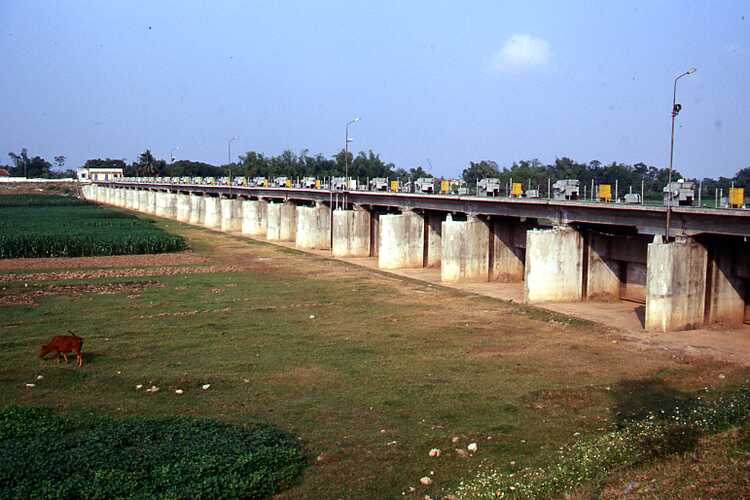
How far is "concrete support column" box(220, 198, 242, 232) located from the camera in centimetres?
9012

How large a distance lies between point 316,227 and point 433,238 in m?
14.9

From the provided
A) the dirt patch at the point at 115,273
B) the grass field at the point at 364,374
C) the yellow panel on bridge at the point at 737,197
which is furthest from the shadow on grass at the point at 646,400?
the dirt patch at the point at 115,273

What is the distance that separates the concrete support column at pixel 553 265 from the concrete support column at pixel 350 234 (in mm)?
24557

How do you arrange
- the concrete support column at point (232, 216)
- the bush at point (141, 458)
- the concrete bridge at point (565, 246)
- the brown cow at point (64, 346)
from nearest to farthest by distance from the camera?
the bush at point (141, 458)
the brown cow at point (64, 346)
the concrete bridge at point (565, 246)
the concrete support column at point (232, 216)

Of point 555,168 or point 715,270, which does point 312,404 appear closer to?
point 715,270

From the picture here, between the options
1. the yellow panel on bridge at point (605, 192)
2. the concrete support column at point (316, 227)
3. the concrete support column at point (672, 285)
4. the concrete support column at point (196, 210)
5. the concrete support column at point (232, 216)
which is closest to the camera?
the concrete support column at point (672, 285)

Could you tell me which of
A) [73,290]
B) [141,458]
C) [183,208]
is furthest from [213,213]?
[141,458]

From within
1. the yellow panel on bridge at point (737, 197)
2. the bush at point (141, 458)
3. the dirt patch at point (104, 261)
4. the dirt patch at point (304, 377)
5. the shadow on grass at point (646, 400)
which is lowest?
the dirt patch at point (104, 261)

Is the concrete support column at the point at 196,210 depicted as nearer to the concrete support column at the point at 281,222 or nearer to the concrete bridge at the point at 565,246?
the concrete support column at the point at 281,222

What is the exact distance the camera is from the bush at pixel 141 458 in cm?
1220

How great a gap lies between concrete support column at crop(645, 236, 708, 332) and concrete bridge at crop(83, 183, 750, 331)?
37mm

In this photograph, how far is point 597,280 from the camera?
124ft

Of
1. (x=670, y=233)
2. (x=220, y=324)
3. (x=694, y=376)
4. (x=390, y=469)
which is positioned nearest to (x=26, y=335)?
(x=220, y=324)

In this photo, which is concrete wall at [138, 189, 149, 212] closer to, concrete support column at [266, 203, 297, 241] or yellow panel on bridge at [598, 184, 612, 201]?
concrete support column at [266, 203, 297, 241]
